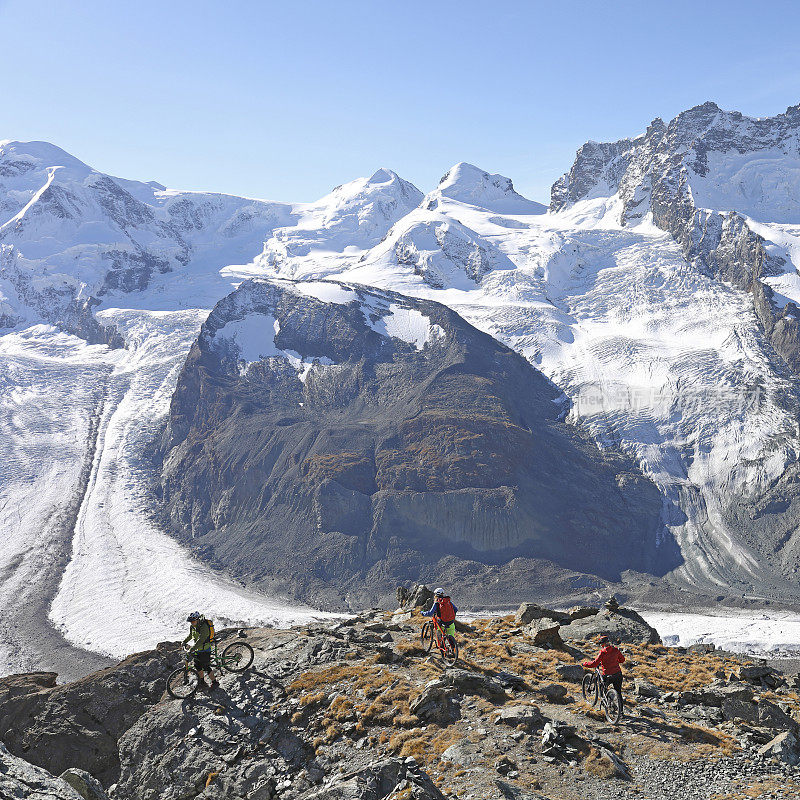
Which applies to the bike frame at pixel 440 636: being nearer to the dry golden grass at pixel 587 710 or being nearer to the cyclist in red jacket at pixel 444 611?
the cyclist in red jacket at pixel 444 611

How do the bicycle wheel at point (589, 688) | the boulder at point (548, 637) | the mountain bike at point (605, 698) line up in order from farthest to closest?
the boulder at point (548, 637) → the bicycle wheel at point (589, 688) → the mountain bike at point (605, 698)

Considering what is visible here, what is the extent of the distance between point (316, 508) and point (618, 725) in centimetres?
14281

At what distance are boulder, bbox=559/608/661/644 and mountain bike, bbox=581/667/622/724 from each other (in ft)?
36.5

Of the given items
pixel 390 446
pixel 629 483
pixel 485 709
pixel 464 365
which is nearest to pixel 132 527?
pixel 390 446

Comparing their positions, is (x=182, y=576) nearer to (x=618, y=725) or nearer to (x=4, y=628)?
(x=4, y=628)

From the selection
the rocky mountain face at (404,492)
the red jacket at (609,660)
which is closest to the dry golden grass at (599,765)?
the red jacket at (609,660)

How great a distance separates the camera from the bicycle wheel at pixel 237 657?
28500 millimetres

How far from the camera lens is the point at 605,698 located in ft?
75.3

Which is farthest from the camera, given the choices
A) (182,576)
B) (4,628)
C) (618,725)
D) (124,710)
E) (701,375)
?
(701,375)

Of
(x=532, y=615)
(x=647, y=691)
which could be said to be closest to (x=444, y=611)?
(x=647, y=691)

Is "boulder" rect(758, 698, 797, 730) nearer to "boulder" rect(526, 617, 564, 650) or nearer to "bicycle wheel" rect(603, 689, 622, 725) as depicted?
"bicycle wheel" rect(603, 689, 622, 725)

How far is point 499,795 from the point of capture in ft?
58.5

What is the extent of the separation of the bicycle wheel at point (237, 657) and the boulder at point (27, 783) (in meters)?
14.4

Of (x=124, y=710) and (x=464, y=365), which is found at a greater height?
(x=464, y=365)
